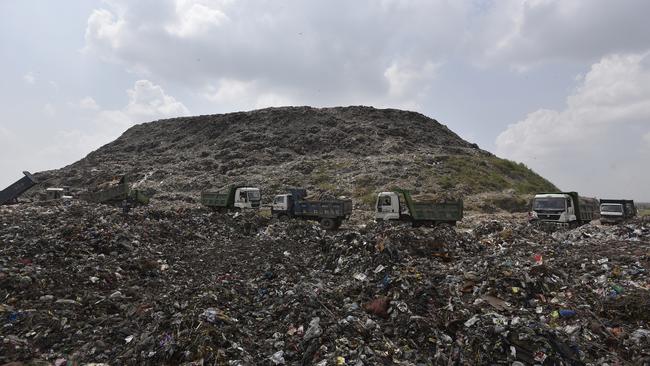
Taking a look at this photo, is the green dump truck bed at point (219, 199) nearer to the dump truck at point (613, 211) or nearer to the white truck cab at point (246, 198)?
the white truck cab at point (246, 198)

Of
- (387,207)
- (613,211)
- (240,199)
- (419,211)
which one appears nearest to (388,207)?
(387,207)

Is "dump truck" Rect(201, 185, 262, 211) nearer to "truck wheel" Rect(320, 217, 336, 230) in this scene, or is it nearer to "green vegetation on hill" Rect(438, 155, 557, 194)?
→ "truck wheel" Rect(320, 217, 336, 230)

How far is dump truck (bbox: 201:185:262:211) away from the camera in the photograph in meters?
22.7

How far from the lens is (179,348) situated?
5520 millimetres

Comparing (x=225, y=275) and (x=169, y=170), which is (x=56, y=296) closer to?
(x=225, y=275)

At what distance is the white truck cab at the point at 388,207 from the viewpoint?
18500 millimetres

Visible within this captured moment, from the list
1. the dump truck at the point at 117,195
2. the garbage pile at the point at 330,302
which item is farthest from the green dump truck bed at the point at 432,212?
the dump truck at the point at 117,195

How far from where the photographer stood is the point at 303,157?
4512cm

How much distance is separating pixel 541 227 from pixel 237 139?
136 feet

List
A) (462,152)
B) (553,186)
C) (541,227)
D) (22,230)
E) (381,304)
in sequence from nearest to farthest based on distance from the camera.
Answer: (381,304) → (22,230) → (541,227) → (553,186) → (462,152)

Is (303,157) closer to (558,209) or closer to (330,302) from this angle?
(558,209)

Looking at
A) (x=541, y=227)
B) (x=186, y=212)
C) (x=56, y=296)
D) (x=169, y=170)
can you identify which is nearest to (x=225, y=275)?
(x=56, y=296)

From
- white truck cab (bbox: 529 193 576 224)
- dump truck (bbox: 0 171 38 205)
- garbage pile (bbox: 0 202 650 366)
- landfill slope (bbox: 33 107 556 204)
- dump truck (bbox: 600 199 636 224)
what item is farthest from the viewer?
landfill slope (bbox: 33 107 556 204)

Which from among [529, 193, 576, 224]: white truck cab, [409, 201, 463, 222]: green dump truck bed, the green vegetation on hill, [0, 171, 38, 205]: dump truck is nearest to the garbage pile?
[409, 201, 463, 222]: green dump truck bed
